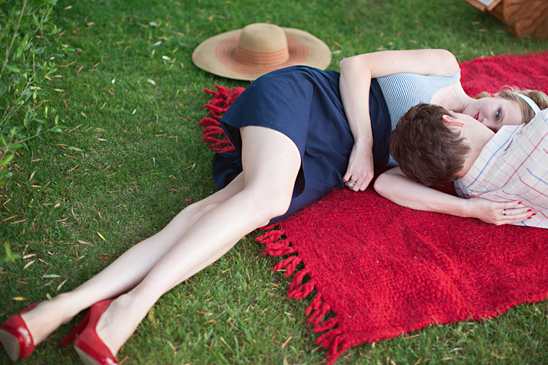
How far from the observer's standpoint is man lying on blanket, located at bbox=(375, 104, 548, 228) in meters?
1.93

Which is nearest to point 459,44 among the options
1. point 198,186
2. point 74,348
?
point 198,186

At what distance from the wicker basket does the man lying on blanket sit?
2.08m

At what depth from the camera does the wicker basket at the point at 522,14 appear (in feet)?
11.8

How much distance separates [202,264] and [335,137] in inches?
35.8

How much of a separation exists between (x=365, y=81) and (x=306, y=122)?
429mm

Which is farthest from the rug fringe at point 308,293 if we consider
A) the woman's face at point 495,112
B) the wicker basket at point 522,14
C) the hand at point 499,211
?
the wicker basket at point 522,14

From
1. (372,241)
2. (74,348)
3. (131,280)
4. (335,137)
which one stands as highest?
(335,137)

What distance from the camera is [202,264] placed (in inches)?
71.3

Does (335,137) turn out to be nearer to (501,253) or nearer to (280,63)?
→ (501,253)

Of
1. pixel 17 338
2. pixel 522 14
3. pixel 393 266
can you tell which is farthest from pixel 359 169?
pixel 522 14

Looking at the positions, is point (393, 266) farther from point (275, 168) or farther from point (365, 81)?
point (365, 81)

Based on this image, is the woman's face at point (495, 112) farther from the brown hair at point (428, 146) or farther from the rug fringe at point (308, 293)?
the rug fringe at point (308, 293)

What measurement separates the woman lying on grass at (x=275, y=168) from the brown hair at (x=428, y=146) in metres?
0.21

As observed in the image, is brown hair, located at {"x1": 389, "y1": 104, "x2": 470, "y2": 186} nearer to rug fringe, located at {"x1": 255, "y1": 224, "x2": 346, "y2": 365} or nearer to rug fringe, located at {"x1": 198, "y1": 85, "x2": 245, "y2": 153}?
rug fringe, located at {"x1": 255, "y1": 224, "x2": 346, "y2": 365}
